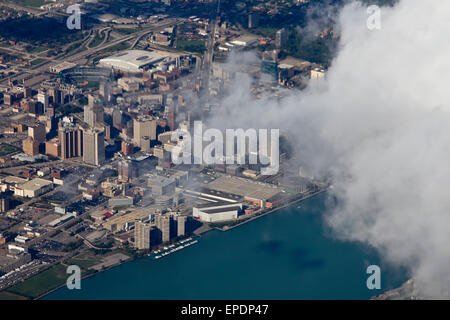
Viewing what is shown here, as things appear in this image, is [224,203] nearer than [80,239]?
No

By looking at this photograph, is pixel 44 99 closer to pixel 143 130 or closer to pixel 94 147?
pixel 143 130

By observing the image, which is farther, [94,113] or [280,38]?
[280,38]

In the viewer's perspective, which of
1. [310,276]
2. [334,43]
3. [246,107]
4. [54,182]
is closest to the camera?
[310,276]

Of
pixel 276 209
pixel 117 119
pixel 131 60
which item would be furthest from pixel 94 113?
pixel 276 209

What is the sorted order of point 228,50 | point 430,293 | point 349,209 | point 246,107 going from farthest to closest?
point 228,50
point 246,107
point 349,209
point 430,293

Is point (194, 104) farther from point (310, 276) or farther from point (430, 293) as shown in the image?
point (430, 293)

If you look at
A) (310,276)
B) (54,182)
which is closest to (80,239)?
(54,182)

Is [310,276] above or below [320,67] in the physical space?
below

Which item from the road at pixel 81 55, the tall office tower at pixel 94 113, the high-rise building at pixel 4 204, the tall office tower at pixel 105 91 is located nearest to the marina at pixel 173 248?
the high-rise building at pixel 4 204
